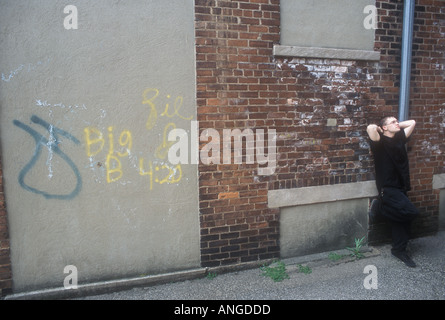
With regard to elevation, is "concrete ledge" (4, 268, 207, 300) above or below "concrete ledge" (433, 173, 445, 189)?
below

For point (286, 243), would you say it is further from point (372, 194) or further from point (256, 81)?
point (256, 81)

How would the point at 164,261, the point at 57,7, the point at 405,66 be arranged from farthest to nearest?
1. the point at 405,66
2. the point at 164,261
3. the point at 57,7

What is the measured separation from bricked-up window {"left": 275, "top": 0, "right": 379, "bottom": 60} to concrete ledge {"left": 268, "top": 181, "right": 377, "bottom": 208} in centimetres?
167

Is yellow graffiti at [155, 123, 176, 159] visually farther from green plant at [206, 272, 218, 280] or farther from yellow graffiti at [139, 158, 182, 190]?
green plant at [206, 272, 218, 280]

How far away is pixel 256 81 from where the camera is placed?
3703 mm

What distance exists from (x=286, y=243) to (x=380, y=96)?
2.34m

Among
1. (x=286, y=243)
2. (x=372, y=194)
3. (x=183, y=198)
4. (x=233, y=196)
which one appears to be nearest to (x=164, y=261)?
(x=183, y=198)

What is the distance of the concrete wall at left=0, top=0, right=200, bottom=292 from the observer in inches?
122

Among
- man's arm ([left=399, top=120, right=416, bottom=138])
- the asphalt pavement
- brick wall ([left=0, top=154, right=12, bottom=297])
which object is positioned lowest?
the asphalt pavement

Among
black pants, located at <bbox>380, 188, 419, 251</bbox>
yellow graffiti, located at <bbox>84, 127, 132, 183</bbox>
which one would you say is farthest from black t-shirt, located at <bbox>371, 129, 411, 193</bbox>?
yellow graffiti, located at <bbox>84, 127, 132, 183</bbox>

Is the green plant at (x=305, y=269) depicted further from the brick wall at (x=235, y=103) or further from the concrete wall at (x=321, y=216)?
the brick wall at (x=235, y=103)

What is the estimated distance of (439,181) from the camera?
15.0 ft

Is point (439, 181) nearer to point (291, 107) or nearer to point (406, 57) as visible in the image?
point (406, 57)

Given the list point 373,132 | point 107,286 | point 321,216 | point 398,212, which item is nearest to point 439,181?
point 398,212
